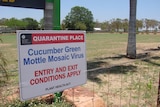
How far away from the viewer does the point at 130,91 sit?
6793 mm

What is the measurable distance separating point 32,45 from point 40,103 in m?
2.06

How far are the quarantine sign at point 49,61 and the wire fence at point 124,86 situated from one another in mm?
1475

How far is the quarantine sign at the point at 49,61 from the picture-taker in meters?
2.53

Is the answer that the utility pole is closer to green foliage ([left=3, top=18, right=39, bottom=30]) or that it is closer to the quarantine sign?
green foliage ([left=3, top=18, right=39, bottom=30])

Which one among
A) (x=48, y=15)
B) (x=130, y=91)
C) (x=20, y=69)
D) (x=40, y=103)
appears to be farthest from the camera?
(x=130, y=91)

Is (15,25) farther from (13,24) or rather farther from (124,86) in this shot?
(124,86)

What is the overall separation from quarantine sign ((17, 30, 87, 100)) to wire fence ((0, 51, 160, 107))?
4.84 feet

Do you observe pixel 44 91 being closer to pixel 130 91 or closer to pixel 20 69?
pixel 20 69

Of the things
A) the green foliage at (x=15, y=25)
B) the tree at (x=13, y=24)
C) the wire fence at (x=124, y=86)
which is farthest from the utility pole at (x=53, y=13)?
the wire fence at (x=124, y=86)

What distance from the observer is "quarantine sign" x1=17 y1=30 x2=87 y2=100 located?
2.53 m

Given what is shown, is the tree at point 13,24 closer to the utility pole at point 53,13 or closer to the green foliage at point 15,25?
the green foliage at point 15,25

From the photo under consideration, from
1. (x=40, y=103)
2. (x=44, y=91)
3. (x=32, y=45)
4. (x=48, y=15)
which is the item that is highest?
(x=48, y=15)

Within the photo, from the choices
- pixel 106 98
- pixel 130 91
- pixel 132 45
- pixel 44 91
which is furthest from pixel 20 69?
pixel 132 45

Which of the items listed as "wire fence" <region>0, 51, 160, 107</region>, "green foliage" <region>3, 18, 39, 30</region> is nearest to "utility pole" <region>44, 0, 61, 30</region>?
"green foliage" <region>3, 18, 39, 30</region>
